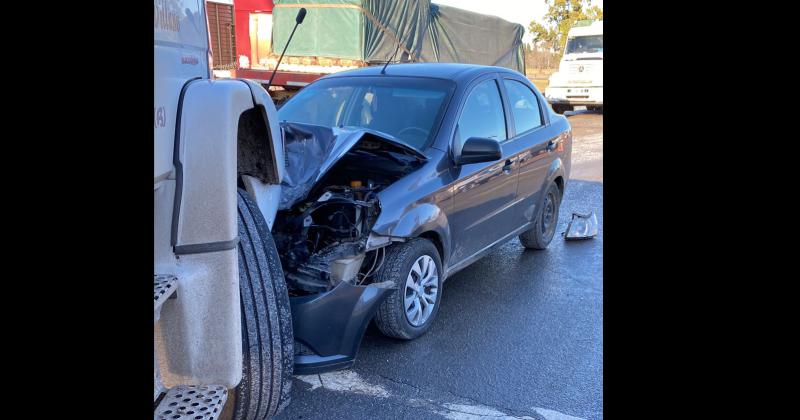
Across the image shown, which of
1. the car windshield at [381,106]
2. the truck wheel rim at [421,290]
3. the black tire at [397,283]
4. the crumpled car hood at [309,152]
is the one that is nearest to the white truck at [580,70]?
the car windshield at [381,106]

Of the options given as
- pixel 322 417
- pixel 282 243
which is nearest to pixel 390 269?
pixel 282 243

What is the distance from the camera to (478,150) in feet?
14.7

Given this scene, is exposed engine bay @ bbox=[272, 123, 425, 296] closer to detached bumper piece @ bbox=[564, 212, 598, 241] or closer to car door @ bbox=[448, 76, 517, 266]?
car door @ bbox=[448, 76, 517, 266]

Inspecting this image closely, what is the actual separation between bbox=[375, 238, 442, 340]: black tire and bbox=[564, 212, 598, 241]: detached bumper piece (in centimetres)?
326

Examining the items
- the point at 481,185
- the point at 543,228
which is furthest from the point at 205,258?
the point at 543,228

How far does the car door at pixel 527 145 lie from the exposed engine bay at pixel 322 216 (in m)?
1.60

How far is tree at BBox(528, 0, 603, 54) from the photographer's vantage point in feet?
108

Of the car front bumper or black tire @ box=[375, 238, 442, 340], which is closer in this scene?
black tire @ box=[375, 238, 442, 340]

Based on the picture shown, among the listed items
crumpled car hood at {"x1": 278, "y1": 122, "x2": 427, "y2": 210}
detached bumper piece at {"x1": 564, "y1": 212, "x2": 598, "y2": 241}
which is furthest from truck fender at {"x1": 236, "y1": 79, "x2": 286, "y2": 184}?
detached bumper piece at {"x1": 564, "y1": 212, "x2": 598, "y2": 241}

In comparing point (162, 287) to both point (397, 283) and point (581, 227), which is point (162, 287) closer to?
point (397, 283)

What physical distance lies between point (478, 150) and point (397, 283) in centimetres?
108

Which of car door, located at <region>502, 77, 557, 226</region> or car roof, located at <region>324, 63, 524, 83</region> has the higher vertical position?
car roof, located at <region>324, 63, 524, 83</region>
